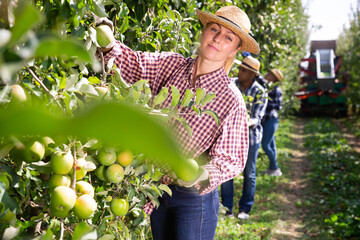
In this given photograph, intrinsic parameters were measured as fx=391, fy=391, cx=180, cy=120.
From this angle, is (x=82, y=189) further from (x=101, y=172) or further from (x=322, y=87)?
(x=322, y=87)

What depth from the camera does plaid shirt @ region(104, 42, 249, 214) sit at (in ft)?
6.11

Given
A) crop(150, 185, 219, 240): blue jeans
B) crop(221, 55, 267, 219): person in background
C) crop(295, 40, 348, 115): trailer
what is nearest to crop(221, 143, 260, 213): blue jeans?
crop(221, 55, 267, 219): person in background

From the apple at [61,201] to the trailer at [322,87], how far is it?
39.5 ft

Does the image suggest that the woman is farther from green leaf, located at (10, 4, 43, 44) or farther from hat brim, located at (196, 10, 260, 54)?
green leaf, located at (10, 4, 43, 44)

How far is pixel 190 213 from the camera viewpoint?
76.4 inches

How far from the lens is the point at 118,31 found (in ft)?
6.03

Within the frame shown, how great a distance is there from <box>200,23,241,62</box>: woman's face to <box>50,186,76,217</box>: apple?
4.18 ft

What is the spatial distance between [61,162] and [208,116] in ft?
3.49

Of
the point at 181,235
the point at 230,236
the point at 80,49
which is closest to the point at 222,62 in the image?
the point at 181,235

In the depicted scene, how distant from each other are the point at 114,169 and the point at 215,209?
2.95 ft

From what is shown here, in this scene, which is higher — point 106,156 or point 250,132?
point 106,156

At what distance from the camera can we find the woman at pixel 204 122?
189 centimetres

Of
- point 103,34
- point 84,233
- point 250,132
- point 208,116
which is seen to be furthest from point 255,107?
point 84,233

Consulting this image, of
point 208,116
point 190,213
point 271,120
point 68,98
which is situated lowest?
Answer: point 271,120
